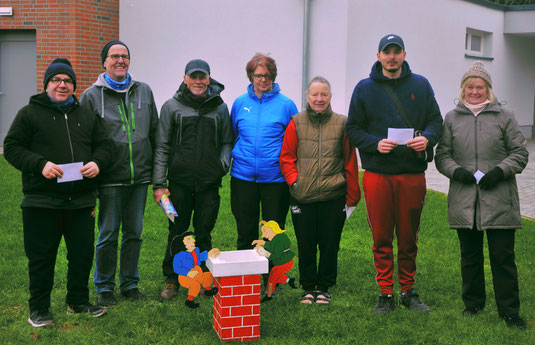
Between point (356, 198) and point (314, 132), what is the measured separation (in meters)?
0.64

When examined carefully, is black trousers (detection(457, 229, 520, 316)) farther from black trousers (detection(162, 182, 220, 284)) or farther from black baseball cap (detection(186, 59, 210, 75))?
black baseball cap (detection(186, 59, 210, 75))

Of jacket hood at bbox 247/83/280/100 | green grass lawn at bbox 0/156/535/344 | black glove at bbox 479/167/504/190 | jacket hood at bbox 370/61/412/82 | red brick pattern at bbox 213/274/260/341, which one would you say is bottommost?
green grass lawn at bbox 0/156/535/344

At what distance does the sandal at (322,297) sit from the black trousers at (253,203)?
0.67 m

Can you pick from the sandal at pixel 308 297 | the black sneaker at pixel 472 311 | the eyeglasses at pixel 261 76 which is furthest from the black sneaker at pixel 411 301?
the eyeglasses at pixel 261 76

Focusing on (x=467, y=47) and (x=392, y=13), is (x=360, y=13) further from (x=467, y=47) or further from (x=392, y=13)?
(x=467, y=47)

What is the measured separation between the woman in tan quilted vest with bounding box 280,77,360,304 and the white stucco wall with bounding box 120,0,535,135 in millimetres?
7367

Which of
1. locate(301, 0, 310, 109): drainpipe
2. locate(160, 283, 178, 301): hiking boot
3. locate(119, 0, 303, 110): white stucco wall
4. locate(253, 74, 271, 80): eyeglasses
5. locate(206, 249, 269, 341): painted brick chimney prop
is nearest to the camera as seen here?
locate(206, 249, 269, 341): painted brick chimney prop

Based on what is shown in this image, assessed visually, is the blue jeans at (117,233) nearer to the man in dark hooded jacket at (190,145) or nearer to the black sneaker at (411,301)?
the man in dark hooded jacket at (190,145)

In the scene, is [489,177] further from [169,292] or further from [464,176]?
[169,292]

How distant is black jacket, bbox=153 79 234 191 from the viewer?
480cm

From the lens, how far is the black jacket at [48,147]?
410 cm

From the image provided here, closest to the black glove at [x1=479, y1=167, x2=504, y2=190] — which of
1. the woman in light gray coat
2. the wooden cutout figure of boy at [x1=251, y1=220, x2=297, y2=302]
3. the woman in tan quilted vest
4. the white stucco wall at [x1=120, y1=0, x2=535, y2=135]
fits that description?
the woman in light gray coat

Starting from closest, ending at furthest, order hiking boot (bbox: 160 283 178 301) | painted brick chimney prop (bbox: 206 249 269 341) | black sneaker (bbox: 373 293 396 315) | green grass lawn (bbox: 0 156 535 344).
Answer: painted brick chimney prop (bbox: 206 249 269 341), green grass lawn (bbox: 0 156 535 344), black sneaker (bbox: 373 293 396 315), hiking boot (bbox: 160 283 178 301)

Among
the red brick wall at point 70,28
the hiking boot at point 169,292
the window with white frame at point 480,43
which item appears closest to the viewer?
the hiking boot at point 169,292
